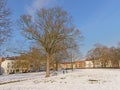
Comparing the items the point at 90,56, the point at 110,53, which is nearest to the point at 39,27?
the point at 110,53

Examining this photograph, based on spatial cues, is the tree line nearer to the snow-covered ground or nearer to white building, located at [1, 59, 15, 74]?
white building, located at [1, 59, 15, 74]

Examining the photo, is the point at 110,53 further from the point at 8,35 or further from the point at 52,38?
the point at 8,35

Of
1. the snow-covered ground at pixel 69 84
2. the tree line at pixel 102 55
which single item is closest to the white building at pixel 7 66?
the tree line at pixel 102 55

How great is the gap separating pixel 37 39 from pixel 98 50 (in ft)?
291

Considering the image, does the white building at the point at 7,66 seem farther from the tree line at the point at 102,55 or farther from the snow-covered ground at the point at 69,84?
the snow-covered ground at the point at 69,84

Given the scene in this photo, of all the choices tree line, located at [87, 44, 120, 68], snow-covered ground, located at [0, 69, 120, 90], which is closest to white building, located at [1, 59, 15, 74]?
tree line, located at [87, 44, 120, 68]

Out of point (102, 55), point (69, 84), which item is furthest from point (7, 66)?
point (69, 84)

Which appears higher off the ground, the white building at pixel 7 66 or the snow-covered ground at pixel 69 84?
the white building at pixel 7 66

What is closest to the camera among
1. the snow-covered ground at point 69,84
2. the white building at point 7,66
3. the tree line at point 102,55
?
the snow-covered ground at point 69,84

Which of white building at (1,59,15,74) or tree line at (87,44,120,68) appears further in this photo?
white building at (1,59,15,74)

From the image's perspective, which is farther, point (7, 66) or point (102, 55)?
point (7, 66)

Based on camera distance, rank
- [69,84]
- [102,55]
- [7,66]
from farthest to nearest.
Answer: [7,66] → [102,55] → [69,84]

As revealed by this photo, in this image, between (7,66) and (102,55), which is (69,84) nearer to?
(102,55)

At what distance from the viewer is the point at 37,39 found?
136ft
